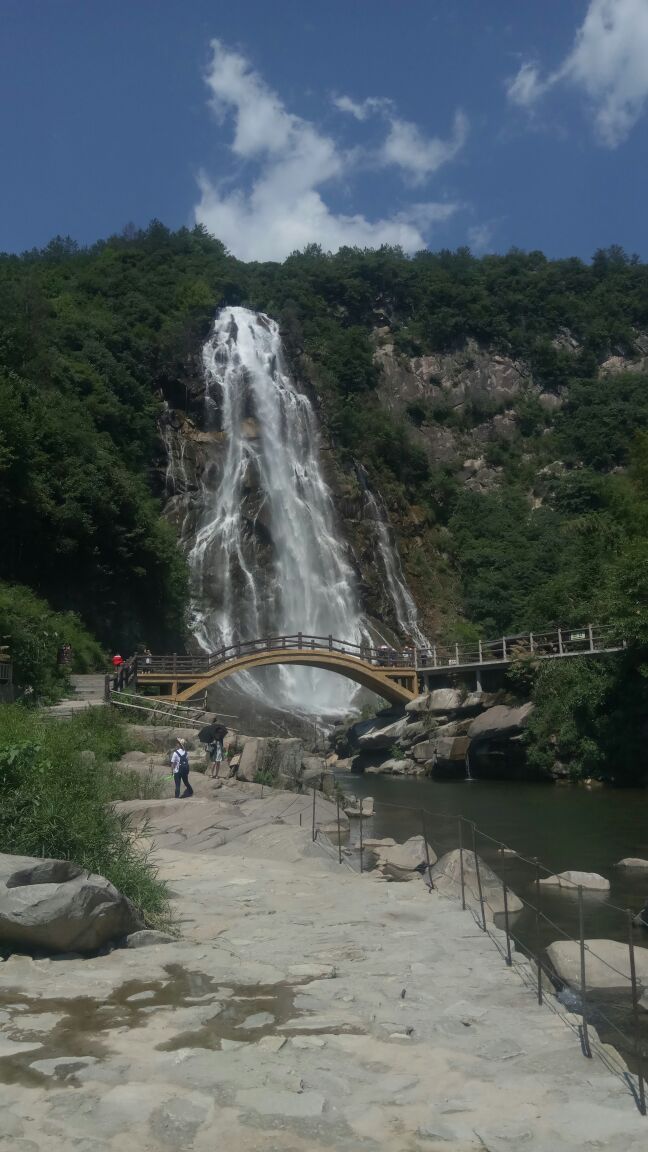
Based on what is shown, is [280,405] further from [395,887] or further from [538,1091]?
[538,1091]

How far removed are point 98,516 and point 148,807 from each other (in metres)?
28.5

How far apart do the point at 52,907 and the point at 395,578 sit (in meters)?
51.4

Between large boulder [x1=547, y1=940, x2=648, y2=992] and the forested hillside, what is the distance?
59.9ft

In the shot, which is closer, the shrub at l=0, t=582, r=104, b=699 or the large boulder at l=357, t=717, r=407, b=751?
the shrub at l=0, t=582, r=104, b=699

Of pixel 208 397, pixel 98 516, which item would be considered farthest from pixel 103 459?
pixel 208 397

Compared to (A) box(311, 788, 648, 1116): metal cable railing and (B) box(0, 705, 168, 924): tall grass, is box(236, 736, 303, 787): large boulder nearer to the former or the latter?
(A) box(311, 788, 648, 1116): metal cable railing

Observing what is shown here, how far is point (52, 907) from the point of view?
7.50m

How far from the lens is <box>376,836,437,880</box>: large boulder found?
44.1ft

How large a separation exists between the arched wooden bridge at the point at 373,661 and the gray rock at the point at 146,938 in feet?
75.3

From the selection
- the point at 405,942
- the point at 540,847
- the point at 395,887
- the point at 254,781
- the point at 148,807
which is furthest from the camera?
the point at 254,781

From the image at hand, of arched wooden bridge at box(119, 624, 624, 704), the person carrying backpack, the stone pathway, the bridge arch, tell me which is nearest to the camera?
the person carrying backpack

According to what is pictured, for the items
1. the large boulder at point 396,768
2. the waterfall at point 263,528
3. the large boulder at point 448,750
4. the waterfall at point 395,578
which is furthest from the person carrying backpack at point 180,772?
the waterfall at point 395,578

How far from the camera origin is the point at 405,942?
878 cm

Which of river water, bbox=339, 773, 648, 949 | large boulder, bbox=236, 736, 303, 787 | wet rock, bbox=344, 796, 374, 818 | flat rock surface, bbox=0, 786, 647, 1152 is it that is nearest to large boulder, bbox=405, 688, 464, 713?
river water, bbox=339, 773, 648, 949
